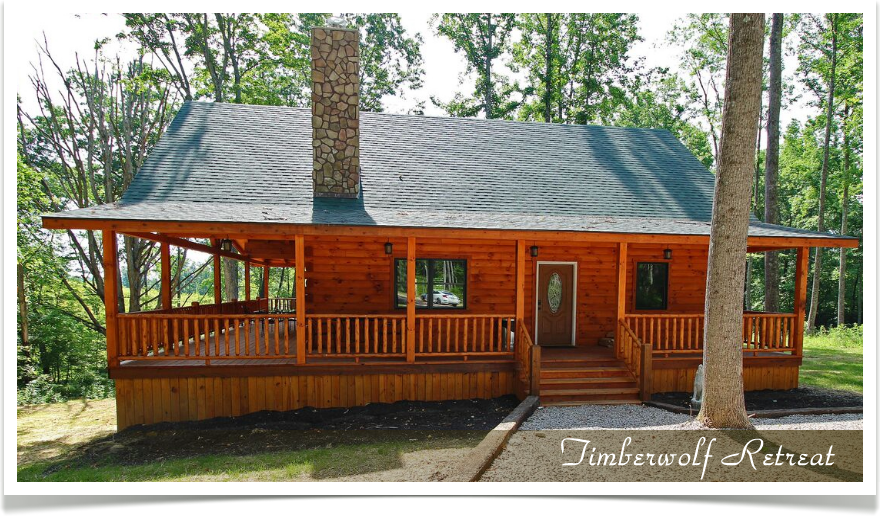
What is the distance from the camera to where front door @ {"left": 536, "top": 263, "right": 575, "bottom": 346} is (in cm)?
1059

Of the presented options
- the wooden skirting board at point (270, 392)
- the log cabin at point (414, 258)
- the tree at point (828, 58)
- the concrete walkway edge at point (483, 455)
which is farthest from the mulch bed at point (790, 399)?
the tree at point (828, 58)

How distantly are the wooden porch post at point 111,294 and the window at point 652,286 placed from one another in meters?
10.6

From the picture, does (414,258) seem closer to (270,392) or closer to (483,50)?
(270,392)

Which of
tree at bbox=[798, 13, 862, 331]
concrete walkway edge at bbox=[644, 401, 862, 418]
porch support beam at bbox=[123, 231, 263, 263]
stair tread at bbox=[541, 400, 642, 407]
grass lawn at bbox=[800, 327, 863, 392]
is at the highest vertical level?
tree at bbox=[798, 13, 862, 331]

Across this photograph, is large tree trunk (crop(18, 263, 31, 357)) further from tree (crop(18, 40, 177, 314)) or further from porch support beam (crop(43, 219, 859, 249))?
porch support beam (crop(43, 219, 859, 249))

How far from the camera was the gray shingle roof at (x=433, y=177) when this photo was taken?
8.80 m

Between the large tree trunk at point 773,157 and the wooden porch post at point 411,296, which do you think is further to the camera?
the large tree trunk at point 773,157

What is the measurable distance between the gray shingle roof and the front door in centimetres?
142

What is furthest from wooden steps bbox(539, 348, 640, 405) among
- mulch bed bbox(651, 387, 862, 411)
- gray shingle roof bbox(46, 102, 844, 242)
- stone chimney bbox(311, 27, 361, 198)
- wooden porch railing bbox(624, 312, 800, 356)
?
stone chimney bbox(311, 27, 361, 198)

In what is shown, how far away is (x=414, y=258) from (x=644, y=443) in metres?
4.57

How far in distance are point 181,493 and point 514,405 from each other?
516 cm

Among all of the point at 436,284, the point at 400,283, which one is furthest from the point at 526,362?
the point at 400,283

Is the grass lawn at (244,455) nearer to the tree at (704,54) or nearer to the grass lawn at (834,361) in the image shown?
the grass lawn at (834,361)

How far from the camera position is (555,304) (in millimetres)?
10688
